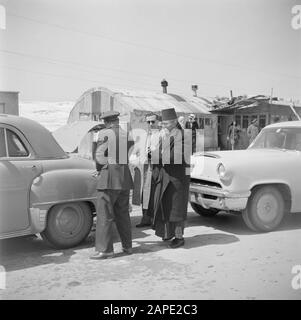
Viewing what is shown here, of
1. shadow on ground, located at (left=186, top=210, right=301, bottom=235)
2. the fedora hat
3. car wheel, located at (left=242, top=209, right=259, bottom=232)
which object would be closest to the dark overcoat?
the fedora hat

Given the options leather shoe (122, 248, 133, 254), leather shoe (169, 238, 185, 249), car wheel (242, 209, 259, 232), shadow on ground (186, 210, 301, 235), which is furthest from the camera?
shadow on ground (186, 210, 301, 235)

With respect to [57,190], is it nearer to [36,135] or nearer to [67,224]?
[67,224]

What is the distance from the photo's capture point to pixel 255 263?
510 centimetres

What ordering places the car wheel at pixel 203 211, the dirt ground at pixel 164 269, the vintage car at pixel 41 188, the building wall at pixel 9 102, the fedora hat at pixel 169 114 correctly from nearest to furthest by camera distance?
the dirt ground at pixel 164 269 → the vintage car at pixel 41 188 → the fedora hat at pixel 169 114 → the car wheel at pixel 203 211 → the building wall at pixel 9 102

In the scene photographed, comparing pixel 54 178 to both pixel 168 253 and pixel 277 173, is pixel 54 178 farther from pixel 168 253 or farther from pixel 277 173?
pixel 277 173

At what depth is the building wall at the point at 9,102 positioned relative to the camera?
16.5 metres

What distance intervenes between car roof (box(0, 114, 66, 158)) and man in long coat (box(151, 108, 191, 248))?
1.37 m

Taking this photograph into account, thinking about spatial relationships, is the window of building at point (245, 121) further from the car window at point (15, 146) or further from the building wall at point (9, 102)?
the car window at point (15, 146)

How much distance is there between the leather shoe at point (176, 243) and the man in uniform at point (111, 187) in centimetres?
60

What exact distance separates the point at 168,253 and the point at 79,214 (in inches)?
49.7

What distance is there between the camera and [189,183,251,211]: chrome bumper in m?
6.44

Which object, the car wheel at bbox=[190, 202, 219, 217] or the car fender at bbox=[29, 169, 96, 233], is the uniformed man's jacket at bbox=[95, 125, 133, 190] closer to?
the car fender at bbox=[29, 169, 96, 233]

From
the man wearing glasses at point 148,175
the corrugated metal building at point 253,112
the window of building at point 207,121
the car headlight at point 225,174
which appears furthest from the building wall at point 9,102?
the car headlight at point 225,174
